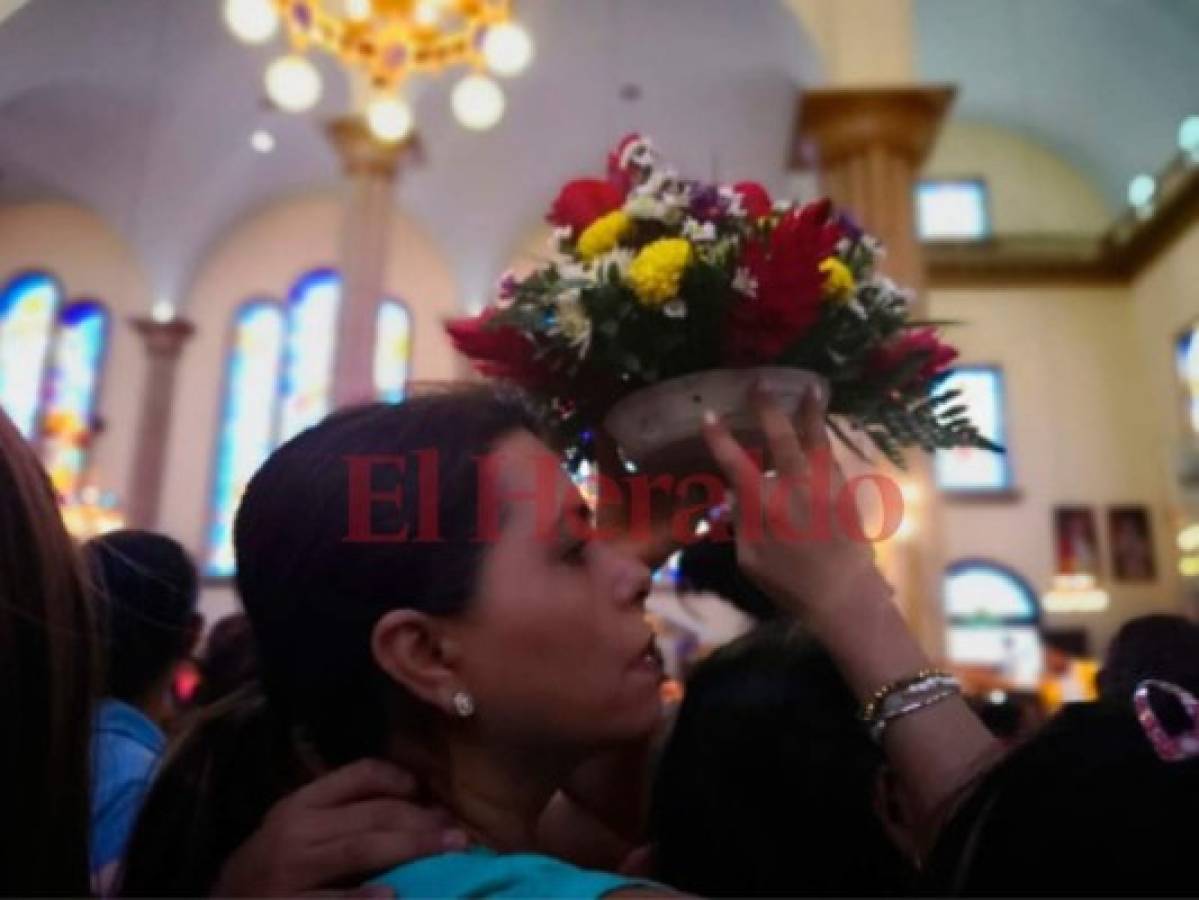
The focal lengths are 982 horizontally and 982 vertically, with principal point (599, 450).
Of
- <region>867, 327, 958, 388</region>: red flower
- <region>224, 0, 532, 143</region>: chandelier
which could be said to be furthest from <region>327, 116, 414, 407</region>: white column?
<region>867, 327, 958, 388</region>: red flower

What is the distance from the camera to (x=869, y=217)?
21.1 ft

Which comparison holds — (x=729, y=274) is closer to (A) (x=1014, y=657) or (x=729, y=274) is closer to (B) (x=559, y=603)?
(B) (x=559, y=603)

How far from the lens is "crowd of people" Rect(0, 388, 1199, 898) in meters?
0.62

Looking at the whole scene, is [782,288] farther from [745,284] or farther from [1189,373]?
[1189,373]

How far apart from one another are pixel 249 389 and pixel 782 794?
1171 centimetres

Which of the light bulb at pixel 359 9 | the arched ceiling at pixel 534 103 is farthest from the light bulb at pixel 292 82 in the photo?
the light bulb at pixel 359 9

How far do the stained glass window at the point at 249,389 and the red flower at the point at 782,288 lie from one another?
10911 mm

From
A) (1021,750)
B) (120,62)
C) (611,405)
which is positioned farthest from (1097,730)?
(120,62)

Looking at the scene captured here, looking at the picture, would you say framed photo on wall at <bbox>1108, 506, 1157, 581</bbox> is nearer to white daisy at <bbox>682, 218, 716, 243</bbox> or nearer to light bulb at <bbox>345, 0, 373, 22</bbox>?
light bulb at <bbox>345, 0, 373, 22</bbox>

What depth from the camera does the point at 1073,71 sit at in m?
6.49

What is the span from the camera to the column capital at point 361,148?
7207mm

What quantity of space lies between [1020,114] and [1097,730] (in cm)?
988

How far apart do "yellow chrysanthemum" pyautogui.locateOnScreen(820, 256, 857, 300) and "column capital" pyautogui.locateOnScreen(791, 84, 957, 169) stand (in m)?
5.92

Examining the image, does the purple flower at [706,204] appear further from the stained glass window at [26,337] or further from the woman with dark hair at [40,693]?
the stained glass window at [26,337]
